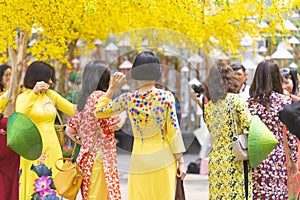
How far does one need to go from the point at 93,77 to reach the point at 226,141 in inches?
49.4

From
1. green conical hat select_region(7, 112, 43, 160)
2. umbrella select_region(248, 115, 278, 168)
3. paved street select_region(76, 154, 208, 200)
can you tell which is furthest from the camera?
paved street select_region(76, 154, 208, 200)

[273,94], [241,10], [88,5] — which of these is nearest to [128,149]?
[273,94]

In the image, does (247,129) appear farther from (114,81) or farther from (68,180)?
(68,180)

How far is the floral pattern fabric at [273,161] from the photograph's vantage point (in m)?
7.13

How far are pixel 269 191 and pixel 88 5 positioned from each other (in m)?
2.71

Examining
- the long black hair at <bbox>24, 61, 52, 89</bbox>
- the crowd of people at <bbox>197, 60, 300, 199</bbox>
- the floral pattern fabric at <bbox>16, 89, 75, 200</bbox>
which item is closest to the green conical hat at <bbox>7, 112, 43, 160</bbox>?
the floral pattern fabric at <bbox>16, 89, 75, 200</bbox>

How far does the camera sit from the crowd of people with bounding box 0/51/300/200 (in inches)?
255

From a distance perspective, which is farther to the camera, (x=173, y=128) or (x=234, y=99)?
(x=234, y=99)

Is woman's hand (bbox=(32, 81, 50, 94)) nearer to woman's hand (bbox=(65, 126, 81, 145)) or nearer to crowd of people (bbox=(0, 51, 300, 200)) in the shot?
crowd of people (bbox=(0, 51, 300, 200))

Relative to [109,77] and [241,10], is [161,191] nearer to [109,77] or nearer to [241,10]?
[109,77]

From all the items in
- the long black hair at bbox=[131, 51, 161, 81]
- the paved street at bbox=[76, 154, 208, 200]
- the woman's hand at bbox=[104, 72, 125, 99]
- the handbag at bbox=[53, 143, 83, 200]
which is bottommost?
the paved street at bbox=[76, 154, 208, 200]

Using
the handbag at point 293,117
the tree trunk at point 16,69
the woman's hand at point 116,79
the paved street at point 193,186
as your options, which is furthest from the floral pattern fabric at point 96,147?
the tree trunk at point 16,69

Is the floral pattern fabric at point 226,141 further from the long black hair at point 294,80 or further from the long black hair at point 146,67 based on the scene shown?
the long black hair at point 294,80

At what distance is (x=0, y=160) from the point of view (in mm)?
8094
